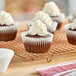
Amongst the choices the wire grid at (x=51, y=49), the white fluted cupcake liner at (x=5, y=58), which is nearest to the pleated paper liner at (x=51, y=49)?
the wire grid at (x=51, y=49)

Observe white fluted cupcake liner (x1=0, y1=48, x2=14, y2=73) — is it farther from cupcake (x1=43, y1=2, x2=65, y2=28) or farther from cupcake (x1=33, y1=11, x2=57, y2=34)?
cupcake (x1=43, y1=2, x2=65, y2=28)

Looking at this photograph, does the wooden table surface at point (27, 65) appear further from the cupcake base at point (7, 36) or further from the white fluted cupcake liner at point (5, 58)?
the cupcake base at point (7, 36)

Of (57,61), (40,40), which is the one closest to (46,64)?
(57,61)

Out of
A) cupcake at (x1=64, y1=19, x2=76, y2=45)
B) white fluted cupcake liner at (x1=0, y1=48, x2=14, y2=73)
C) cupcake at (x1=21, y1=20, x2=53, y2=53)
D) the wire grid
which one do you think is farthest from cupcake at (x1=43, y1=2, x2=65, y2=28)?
white fluted cupcake liner at (x1=0, y1=48, x2=14, y2=73)

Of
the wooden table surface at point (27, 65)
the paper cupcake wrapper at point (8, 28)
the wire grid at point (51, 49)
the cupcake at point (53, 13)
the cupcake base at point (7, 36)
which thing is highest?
the cupcake at point (53, 13)

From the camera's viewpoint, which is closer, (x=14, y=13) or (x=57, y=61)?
(x=57, y=61)

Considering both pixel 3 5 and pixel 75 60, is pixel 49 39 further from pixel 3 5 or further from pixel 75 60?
pixel 3 5
